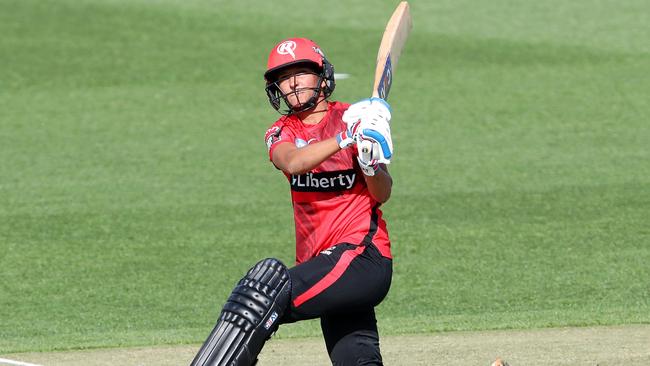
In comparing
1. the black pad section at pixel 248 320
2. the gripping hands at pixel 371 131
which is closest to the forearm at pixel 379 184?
the gripping hands at pixel 371 131

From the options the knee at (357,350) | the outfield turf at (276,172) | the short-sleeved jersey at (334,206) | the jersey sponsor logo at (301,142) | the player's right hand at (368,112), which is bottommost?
the knee at (357,350)

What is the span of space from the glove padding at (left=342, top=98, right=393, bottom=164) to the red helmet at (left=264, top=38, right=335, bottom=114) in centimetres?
48

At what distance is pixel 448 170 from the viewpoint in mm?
13039

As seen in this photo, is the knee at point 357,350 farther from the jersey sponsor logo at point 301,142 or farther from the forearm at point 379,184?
the jersey sponsor logo at point 301,142

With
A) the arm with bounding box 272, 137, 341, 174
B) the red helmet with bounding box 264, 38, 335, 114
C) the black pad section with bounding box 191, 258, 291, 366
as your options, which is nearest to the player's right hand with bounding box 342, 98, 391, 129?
the arm with bounding box 272, 137, 341, 174

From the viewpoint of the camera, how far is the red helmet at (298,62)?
5.42m

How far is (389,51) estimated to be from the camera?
558 centimetres

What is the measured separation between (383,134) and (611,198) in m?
7.28

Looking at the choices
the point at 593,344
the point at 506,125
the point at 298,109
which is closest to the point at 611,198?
the point at 506,125

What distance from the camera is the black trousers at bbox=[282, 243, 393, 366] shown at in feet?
16.5

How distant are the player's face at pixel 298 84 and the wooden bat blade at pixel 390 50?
0.87ft

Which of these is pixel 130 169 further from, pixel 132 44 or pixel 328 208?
pixel 328 208

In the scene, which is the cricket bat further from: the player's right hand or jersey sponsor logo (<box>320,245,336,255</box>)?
jersey sponsor logo (<box>320,245,336,255</box>)

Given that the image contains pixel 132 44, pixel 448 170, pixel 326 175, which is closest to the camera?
pixel 326 175
